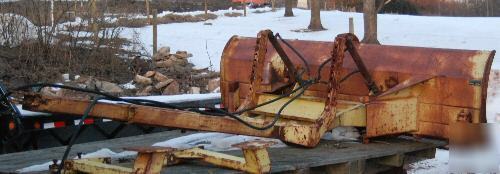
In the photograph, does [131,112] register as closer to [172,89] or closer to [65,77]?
[172,89]

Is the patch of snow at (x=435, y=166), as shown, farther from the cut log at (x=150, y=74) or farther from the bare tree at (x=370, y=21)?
the bare tree at (x=370, y=21)

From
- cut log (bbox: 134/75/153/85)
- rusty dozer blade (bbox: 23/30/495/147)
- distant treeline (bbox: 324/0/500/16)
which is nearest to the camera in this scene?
rusty dozer blade (bbox: 23/30/495/147)

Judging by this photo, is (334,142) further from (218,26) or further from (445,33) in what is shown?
(218,26)

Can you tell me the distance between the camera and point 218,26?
32750mm

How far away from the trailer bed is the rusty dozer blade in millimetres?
123

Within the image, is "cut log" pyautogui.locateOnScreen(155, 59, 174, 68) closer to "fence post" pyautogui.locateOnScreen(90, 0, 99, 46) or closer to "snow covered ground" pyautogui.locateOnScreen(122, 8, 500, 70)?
"snow covered ground" pyautogui.locateOnScreen(122, 8, 500, 70)

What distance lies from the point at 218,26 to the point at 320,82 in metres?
26.1

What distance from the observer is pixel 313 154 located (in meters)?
5.77

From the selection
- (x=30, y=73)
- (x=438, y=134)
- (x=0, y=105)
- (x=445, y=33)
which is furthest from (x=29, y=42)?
(x=445, y=33)

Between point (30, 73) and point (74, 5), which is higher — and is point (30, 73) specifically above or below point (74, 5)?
below

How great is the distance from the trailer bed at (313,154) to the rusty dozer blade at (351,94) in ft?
0.40

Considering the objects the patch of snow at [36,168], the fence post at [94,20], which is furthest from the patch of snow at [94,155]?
the fence post at [94,20]

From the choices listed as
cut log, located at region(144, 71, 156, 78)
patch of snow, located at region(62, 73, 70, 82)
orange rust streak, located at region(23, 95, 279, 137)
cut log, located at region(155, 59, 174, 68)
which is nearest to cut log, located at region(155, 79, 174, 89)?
cut log, located at region(144, 71, 156, 78)

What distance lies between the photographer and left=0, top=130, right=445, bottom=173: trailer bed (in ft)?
17.1
